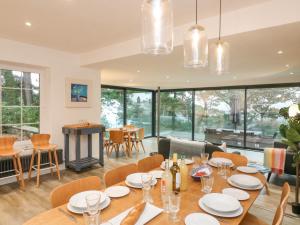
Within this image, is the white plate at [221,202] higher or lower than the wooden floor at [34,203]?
higher

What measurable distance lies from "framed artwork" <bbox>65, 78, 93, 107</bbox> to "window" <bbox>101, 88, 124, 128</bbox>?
2.58m

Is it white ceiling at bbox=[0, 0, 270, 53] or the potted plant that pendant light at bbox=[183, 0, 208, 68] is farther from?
the potted plant

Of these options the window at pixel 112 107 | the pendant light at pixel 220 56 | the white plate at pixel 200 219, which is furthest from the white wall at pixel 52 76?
the white plate at pixel 200 219

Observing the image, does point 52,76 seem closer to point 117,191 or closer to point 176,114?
point 117,191

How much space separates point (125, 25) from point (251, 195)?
250 centimetres

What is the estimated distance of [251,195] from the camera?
59.1 inches

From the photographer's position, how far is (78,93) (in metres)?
4.47

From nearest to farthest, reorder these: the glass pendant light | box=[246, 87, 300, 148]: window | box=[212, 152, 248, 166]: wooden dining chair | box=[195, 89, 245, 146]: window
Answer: the glass pendant light, box=[212, 152, 248, 166]: wooden dining chair, box=[246, 87, 300, 148]: window, box=[195, 89, 245, 146]: window

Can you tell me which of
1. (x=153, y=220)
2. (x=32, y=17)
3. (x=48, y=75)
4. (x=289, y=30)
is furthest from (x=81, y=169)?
(x=289, y=30)

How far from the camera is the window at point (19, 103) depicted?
3.73 m

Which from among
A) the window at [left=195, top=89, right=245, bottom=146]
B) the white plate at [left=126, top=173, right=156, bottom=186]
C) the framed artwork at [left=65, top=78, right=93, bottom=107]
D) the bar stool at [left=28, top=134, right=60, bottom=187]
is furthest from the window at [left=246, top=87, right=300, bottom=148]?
the white plate at [left=126, top=173, right=156, bottom=186]

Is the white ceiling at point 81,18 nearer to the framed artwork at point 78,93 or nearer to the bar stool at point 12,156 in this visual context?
the framed artwork at point 78,93

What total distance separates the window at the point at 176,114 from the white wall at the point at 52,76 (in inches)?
197

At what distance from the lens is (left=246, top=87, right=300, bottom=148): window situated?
21.0 ft
